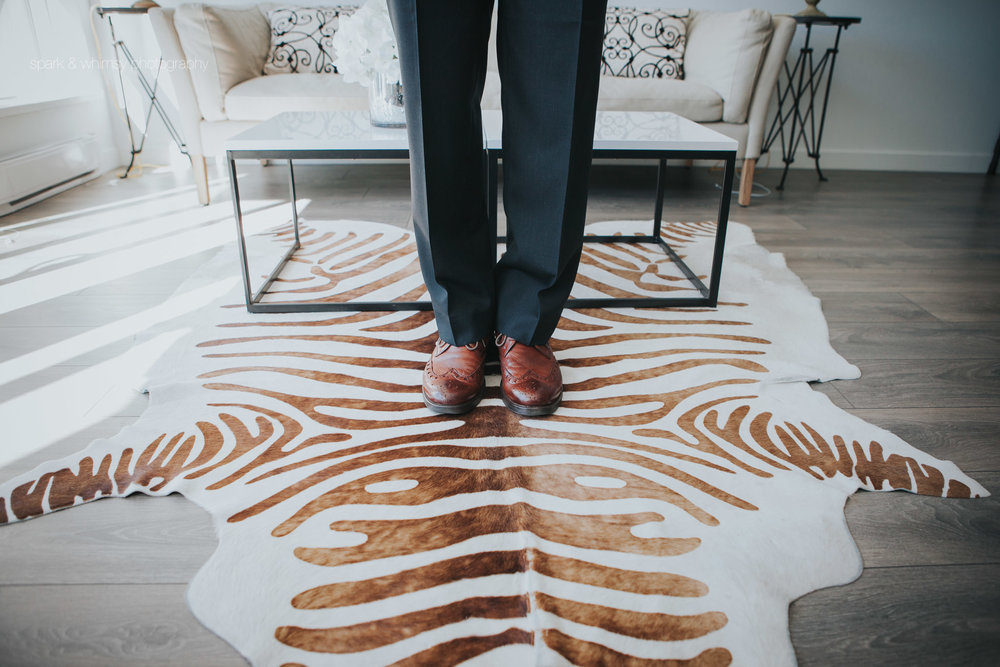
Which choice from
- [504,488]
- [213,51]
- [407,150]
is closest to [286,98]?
[213,51]

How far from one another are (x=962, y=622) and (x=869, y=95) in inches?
117

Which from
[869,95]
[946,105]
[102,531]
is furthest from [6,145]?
[946,105]

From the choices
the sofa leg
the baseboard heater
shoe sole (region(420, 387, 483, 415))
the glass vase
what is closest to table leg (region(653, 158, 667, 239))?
the glass vase

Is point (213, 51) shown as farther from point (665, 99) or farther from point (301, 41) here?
point (665, 99)

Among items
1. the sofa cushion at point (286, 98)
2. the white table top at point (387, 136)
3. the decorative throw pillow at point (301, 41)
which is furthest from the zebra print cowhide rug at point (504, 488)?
the decorative throw pillow at point (301, 41)

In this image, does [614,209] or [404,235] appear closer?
[404,235]

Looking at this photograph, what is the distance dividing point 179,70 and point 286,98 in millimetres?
328

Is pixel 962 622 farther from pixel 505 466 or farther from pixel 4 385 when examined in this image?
pixel 4 385

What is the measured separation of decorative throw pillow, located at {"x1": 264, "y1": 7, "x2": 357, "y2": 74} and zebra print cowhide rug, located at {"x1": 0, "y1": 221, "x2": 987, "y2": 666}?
1.57 metres

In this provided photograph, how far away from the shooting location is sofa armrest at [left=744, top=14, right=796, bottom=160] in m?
2.07

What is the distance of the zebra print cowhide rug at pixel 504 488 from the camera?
58 centimetres

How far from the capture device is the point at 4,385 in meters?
0.97

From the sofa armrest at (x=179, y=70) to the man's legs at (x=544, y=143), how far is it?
1.63 metres

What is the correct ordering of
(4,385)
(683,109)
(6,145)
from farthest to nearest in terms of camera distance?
(683,109) → (6,145) → (4,385)
